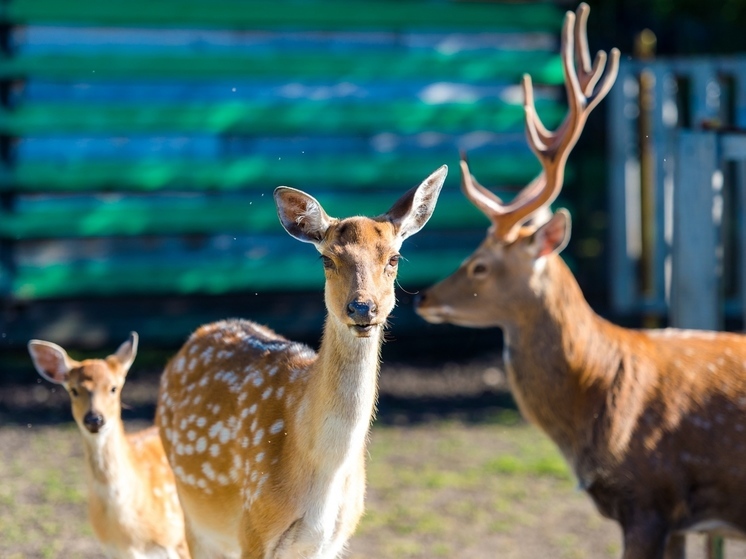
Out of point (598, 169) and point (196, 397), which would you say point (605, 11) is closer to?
point (598, 169)

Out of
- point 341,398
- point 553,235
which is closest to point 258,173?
point 553,235

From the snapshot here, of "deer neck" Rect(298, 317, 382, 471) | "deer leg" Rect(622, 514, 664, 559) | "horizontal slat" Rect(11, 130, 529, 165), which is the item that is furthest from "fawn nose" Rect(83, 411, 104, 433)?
"horizontal slat" Rect(11, 130, 529, 165)

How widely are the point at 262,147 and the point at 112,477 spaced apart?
480 centimetres

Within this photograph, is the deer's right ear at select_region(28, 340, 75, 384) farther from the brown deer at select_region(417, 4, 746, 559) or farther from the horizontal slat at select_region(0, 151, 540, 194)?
the horizontal slat at select_region(0, 151, 540, 194)

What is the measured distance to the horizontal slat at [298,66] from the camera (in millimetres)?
9188

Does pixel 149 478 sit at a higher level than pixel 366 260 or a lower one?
lower

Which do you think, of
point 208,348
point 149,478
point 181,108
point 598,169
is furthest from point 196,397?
point 598,169

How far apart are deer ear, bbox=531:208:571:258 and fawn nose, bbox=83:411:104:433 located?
2.27 meters

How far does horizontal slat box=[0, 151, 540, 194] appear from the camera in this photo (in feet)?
30.4

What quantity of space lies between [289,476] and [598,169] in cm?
723

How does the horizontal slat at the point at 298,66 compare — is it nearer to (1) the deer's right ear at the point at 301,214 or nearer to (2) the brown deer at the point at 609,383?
(2) the brown deer at the point at 609,383

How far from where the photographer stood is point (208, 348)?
536 centimetres

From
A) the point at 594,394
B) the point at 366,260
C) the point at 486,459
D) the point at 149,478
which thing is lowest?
the point at 486,459

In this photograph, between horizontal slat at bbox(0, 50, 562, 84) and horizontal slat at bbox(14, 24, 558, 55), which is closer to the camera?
horizontal slat at bbox(0, 50, 562, 84)
